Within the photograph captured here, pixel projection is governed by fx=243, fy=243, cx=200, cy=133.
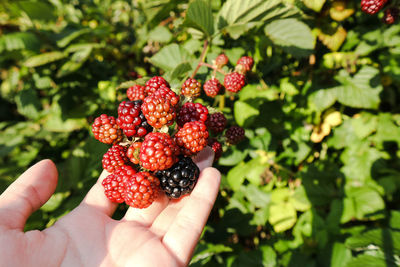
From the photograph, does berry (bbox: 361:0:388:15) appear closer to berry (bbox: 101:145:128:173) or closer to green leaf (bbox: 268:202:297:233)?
green leaf (bbox: 268:202:297:233)

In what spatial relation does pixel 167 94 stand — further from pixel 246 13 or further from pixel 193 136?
pixel 246 13

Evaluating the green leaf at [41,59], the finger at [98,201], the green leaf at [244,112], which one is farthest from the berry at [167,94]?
the green leaf at [41,59]

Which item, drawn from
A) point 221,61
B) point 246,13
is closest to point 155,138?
point 221,61

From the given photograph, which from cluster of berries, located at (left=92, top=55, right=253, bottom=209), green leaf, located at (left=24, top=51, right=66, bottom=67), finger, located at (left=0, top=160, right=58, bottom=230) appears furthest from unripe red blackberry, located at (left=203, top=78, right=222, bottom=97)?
green leaf, located at (left=24, top=51, right=66, bottom=67)

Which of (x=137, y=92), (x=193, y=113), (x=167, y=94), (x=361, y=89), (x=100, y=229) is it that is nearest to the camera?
(x=167, y=94)

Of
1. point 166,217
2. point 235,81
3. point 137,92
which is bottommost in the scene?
point 166,217

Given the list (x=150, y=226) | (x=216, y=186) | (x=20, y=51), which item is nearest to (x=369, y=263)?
(x=216, y=186)

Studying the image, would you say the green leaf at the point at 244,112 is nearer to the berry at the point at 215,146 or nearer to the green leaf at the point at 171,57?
the berry at the point at 215,146
